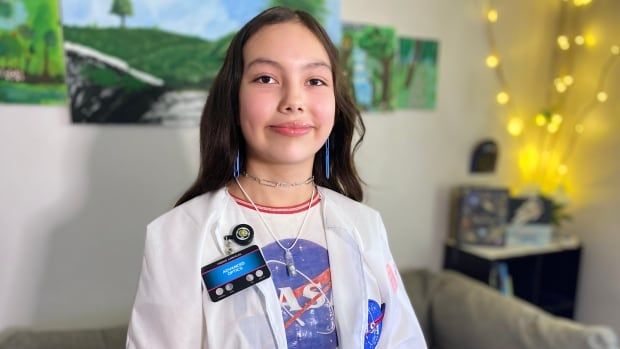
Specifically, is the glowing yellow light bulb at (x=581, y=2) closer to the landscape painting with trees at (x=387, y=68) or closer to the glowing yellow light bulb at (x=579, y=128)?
the glowing yellow light bulb at (x=579, y=128)

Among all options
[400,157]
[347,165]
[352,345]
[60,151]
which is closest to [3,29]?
[60,151]

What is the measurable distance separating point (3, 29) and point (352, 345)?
1.19 metres

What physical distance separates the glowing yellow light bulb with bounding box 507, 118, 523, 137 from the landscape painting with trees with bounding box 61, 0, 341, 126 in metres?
1.21

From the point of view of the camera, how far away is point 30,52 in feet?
4.12

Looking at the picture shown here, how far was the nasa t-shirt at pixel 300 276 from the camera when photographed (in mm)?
833

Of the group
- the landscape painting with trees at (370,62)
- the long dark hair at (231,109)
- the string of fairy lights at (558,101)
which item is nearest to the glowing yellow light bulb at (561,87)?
the string of fairy lights at (558,101)

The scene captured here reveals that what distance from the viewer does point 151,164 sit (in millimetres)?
1458

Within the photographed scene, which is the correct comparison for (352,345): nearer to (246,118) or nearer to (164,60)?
(246,118)

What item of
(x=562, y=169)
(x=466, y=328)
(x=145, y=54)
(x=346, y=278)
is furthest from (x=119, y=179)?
(x=562, y=169)

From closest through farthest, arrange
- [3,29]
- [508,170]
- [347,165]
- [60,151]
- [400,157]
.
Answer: [347,165]
[3,29]
[60,151]
[400,157]
[508,170]

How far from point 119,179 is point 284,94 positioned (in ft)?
2.69

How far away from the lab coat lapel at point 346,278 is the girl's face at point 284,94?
0.51 ft

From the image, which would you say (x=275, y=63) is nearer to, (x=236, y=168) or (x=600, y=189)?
(x=236, y=168)

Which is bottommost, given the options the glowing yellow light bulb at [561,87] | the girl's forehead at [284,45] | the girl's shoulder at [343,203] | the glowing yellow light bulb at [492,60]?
the girl's shoulder at [343,203]
